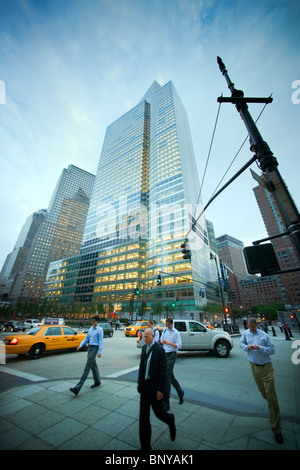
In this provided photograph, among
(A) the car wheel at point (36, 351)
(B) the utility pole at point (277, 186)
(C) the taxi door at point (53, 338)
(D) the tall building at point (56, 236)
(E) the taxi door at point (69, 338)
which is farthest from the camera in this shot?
(D) the tall building at point (56, 236)

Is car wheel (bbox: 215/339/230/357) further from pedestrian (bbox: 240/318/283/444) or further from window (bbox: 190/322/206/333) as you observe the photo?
pedestrian (bbox: 240/318/283/444)

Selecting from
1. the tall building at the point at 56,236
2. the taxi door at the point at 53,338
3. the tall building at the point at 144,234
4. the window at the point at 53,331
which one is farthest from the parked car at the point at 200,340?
the tall building at the point at 56,236

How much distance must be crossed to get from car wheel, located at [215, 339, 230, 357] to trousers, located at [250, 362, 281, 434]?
667 cm

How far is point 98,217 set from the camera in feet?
291

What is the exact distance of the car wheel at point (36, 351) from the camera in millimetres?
8844

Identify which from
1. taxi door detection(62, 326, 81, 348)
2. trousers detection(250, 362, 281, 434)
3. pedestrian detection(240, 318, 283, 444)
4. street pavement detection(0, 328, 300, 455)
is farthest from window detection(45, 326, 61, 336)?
trousers detection(250, 362, 281, 434)

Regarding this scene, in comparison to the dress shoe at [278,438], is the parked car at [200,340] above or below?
above

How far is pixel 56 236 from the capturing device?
15575cm

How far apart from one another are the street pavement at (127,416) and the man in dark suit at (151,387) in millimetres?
360

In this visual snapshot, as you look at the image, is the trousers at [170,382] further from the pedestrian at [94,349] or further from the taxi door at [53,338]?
the taxi door at [53,338]

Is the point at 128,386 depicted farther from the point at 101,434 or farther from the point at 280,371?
the point at 280,371

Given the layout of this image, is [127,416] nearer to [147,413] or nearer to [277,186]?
[147,413]

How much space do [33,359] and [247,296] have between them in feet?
606

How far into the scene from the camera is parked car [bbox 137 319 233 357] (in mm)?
9422
